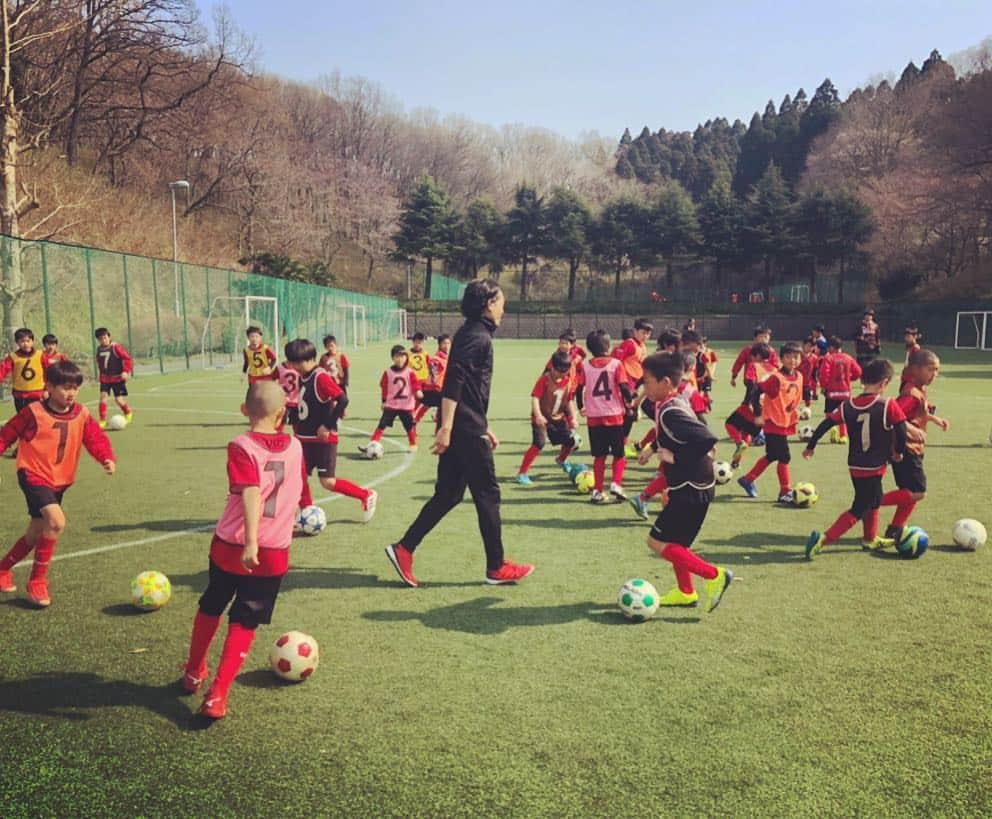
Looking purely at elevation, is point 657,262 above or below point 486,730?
above

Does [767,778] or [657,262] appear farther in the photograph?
[657,262]

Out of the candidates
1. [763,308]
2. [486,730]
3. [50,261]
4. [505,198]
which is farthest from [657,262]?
[486,730]

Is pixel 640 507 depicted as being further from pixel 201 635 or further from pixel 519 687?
pixel 201 635

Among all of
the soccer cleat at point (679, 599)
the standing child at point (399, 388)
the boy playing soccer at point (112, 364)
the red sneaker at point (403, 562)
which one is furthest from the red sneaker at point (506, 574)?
the boy playing soccer at point (112, 364)

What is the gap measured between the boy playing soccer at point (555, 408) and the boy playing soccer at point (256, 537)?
613cm

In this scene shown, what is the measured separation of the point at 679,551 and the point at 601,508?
340 cm

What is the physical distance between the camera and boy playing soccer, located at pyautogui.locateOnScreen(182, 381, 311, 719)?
13.0ft

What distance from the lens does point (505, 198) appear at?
9875 cm

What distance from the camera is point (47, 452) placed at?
223 inches

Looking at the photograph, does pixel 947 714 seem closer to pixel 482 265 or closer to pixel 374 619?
pixel 374 619

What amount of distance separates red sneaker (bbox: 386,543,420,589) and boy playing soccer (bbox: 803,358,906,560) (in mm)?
3524

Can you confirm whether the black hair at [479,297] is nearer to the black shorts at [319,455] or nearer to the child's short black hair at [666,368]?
the child's short black hair at [666,368]

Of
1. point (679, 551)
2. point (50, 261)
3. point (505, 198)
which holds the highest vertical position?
point (505, 198)

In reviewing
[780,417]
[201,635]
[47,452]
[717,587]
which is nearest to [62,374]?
[47,452]
